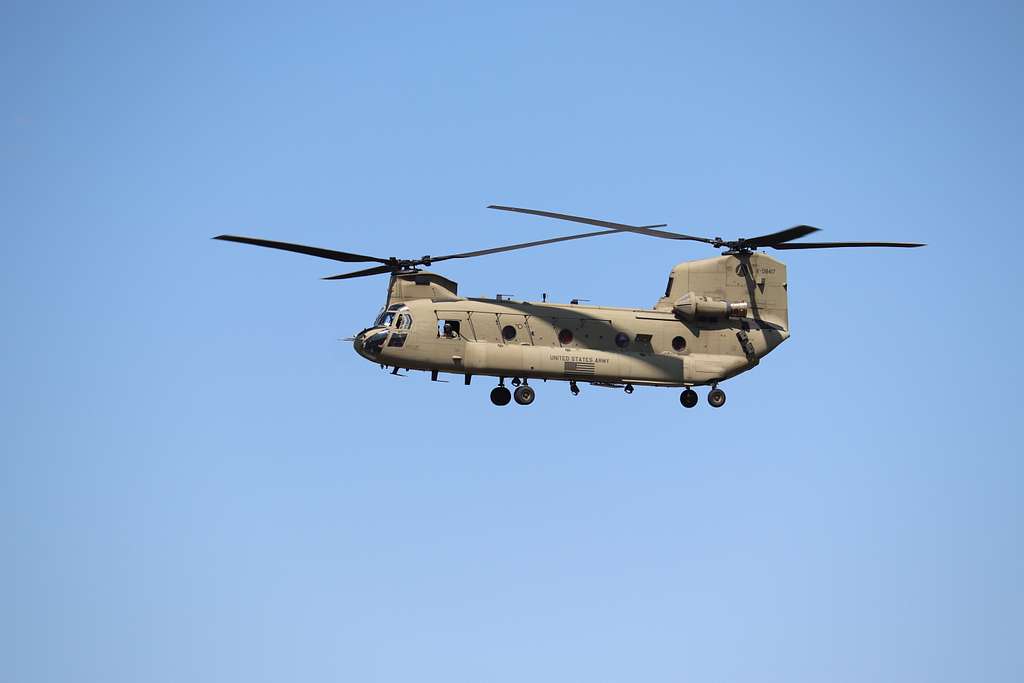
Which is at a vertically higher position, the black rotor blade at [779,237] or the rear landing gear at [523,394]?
the black rotor blade at [779,237]

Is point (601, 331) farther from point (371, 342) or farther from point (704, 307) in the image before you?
point (371, 342)

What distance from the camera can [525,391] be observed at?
52094mm

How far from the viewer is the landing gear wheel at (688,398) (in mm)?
54719

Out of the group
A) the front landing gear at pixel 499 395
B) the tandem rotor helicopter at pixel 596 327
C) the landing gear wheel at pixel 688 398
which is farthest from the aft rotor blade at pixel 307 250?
the landing gear wheel at pixel 688 398

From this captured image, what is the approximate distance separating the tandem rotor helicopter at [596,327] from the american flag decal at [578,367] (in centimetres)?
4

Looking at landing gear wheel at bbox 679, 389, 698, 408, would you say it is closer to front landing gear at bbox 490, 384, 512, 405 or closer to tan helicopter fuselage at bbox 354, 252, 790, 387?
tan helicopter fuselage at bbox 354, 252, 790, 387

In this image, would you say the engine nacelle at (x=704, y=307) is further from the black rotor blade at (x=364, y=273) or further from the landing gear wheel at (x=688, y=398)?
the black rotor blade at (x=364, y=273)


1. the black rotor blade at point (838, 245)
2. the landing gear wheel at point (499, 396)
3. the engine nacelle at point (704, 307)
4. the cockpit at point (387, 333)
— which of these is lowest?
the landing gear wheel at point (499, 396)

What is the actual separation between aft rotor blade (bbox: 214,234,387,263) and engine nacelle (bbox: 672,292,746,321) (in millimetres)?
12451

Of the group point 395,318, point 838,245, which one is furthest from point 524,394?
point 838,245

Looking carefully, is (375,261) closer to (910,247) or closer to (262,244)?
(262,244)

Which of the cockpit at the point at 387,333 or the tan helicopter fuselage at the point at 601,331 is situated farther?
the tan helicopter fuselage at the point at 601,331

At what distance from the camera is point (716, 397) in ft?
179

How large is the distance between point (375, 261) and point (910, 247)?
874 inches
